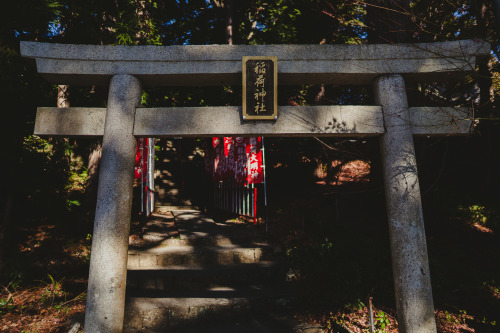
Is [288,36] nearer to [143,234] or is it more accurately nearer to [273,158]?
[273,158]

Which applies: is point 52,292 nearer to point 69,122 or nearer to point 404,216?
point 69,122

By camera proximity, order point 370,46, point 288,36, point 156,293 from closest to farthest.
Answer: point 370,46 < point 156,293 < point 288,36

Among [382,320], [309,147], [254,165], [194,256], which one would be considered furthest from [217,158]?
[382,320]

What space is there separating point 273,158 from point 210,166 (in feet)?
7.29

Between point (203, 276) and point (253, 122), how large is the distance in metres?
2.93

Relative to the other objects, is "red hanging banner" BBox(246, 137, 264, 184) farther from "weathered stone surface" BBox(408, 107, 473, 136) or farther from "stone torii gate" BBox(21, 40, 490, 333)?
"weathered stone surface" BBox(408, 107, 473, 136)

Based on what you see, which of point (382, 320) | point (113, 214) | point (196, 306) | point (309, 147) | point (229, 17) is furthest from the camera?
point (229, 17)

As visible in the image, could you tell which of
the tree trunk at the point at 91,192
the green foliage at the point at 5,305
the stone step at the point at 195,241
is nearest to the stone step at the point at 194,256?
the stone step at the point at 195,241

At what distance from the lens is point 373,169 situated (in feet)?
20.1

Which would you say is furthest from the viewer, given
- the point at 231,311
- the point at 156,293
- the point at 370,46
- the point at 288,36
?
the point at 288,36

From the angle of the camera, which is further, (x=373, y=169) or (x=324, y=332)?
(x=373, y=169)

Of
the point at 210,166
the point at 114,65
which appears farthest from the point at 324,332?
the point at 210,166

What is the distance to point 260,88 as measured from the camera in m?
3.50

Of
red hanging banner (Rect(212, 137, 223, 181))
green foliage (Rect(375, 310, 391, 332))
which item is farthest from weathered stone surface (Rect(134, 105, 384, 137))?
red hanging banner (Rect(212, 137, 223, 181))
